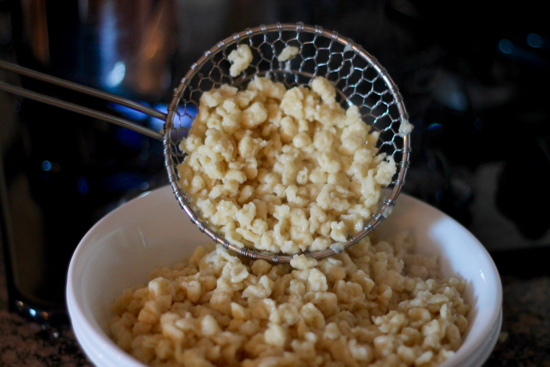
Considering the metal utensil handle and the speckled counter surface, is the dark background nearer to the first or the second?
the speckled counter surface

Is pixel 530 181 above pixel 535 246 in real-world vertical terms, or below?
above

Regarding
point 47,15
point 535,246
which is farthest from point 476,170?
point 47,15

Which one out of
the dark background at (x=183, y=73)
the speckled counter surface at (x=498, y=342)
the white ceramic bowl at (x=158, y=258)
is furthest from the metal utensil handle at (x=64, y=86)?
the speckled counter surface at (x=498, y=342)

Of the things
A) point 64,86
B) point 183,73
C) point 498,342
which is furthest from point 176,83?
point 498,342

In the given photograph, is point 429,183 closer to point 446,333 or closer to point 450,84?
point 450,84

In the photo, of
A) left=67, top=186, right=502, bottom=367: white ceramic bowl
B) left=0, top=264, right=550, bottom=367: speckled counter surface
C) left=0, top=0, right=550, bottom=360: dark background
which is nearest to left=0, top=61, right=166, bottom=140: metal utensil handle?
left=67, top=186, right=502, bottom=367: white ceramic bowl
